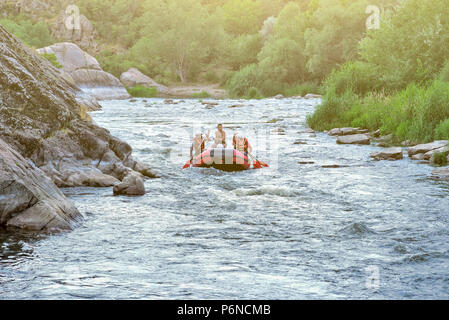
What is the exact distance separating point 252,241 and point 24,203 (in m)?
3.20

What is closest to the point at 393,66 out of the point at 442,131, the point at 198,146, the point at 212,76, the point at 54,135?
the point at 442,131

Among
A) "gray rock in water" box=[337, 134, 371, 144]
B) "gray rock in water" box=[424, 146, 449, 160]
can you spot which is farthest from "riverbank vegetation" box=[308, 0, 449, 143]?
"gray rock in water" box=[424, 146, 449, 160]

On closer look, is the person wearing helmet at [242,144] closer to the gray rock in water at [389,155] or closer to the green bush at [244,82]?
the gray rock in water at [389,155]

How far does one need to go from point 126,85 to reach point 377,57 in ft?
Result: 113

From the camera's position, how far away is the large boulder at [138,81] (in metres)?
55.6

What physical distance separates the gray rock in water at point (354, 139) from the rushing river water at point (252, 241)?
164 inches

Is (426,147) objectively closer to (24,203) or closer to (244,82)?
(24,203)

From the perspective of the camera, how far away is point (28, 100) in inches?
453

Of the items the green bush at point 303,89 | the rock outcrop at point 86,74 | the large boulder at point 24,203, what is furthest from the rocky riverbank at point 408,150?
the rock outcrop at point 86,74

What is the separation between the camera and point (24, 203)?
7.28 metres

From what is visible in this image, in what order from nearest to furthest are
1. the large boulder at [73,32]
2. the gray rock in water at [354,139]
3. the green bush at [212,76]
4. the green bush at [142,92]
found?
the gray rock in water at [354,139] → the green bush at [142,92] → the green bush at [212,76] → the large boulder at [73,32]

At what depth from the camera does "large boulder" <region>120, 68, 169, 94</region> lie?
55625 millimetres
